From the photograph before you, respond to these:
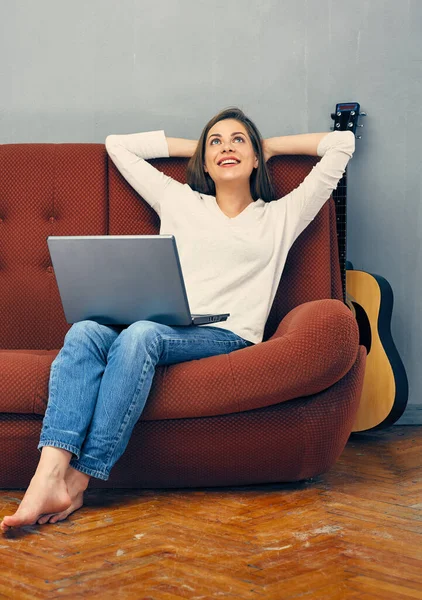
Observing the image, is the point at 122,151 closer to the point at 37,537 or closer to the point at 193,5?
the point at 193,5

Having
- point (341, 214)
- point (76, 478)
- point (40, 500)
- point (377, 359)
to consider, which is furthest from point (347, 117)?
point (40, 500)

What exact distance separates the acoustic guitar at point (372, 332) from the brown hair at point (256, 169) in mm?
396

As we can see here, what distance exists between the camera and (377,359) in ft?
8.18

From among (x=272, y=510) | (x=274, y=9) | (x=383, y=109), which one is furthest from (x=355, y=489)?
(x=274, y=9)

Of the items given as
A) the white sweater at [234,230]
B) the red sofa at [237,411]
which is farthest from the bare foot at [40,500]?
the white sweater at [234,230]

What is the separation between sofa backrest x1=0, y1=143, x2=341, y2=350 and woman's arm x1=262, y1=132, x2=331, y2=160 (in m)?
0.06

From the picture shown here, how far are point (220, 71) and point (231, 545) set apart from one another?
6.06 feet

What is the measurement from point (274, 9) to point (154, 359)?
159 centimetres

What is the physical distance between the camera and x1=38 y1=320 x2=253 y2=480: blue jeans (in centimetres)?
163

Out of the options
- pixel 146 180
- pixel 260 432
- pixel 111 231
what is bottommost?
pixel 260 432

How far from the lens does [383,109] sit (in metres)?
2.71

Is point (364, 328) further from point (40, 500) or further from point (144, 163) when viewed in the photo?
point (40, 500)

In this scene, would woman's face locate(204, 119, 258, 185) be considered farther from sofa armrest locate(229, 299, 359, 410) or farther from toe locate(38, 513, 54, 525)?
toe locate(38, 513, 54, 525)

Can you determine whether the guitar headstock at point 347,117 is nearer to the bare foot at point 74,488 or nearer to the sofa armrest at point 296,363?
the sofa armrest at point 296,363
